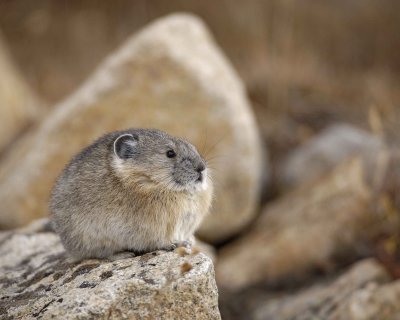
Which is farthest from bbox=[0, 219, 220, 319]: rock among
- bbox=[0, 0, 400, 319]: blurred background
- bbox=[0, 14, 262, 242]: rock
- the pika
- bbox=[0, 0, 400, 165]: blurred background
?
bbox=[0, 0, 400, 165]: blurred background

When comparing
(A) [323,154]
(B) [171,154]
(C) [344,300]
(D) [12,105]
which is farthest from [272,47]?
(B) [171,154]

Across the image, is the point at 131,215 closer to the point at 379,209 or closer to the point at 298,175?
the point at 379,209

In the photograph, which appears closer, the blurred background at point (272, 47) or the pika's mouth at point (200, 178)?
the pika's mouth at point (200, 178)

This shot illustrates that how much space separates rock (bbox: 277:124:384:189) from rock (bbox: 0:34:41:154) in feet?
19.7

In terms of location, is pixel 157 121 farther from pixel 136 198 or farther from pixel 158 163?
pixel 136 198

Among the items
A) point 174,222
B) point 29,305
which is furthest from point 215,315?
point 29,305

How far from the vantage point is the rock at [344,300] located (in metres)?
8.62

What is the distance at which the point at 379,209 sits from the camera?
454 inches

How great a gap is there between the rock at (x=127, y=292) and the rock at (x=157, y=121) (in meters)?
5.40

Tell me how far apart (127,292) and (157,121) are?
6924 millimetres

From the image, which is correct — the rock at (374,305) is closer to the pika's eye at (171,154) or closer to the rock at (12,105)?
the pika's eye at (171,154)

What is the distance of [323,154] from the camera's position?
14.3m

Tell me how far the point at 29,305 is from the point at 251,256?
6.05 meters

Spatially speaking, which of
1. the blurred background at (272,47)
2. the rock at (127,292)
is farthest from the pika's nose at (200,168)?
the blurred background at (272,47)
